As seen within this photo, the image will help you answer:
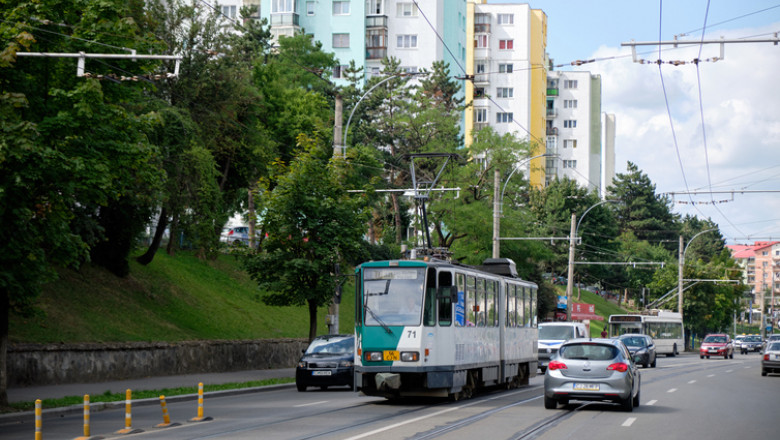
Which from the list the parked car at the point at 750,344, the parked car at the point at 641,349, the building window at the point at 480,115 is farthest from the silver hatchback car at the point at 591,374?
the building window at the point at 480,115

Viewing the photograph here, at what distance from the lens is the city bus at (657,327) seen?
65750 millimetres

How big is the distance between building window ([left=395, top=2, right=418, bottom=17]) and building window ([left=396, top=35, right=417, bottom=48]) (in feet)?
6.22

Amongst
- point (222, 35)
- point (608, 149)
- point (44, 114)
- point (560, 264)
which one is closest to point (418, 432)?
point (44, 114)

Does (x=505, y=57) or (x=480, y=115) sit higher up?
(x=505, y=57)

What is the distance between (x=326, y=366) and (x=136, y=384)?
4.93 m

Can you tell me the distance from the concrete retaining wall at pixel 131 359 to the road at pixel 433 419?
4234 millimetres

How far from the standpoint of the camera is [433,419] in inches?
691

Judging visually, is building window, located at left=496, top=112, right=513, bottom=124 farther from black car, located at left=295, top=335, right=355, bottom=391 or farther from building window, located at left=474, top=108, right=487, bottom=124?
black car, located at left=295, top=335, right=355, bottom=391

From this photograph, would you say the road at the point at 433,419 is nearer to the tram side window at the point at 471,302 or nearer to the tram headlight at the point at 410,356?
the tram headlight at the point at 410,356

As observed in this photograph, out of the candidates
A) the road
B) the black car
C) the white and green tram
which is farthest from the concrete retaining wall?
the white and green tram

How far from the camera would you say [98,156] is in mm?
19281

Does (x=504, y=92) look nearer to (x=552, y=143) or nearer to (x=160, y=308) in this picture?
(x=552, y=143)

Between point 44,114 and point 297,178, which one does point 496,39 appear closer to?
point 297,178

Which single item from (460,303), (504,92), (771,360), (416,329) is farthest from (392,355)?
(504,92)
